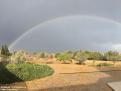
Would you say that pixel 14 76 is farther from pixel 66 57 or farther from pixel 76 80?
pixel 66 57

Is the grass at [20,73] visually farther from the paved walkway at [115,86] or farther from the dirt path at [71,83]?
the paved walkway at [115,86]

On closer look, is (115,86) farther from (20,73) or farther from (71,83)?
(20,73)

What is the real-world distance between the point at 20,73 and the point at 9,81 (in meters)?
1.84

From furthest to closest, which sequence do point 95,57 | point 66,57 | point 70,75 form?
point 95,57 < point 66,57 < point 70,75

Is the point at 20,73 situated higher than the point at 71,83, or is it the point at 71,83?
the point at 20,73

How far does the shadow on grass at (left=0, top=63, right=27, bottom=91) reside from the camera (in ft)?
66.4

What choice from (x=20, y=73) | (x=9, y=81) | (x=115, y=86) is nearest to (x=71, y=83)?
(x=115, y=86)

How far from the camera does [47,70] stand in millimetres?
26969

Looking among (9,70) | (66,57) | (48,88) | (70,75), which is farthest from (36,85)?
(66,57)

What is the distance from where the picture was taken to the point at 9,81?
22453 millimetres

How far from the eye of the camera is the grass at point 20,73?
74.8 ft

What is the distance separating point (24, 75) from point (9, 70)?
1356 millimetres

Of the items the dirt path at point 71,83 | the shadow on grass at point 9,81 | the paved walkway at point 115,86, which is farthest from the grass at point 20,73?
the paved walkway at point 115,86

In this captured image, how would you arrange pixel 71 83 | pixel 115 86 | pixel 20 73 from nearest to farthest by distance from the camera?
1. pixel 115 86
2. pixel 71 83
3. pixel 20 73
